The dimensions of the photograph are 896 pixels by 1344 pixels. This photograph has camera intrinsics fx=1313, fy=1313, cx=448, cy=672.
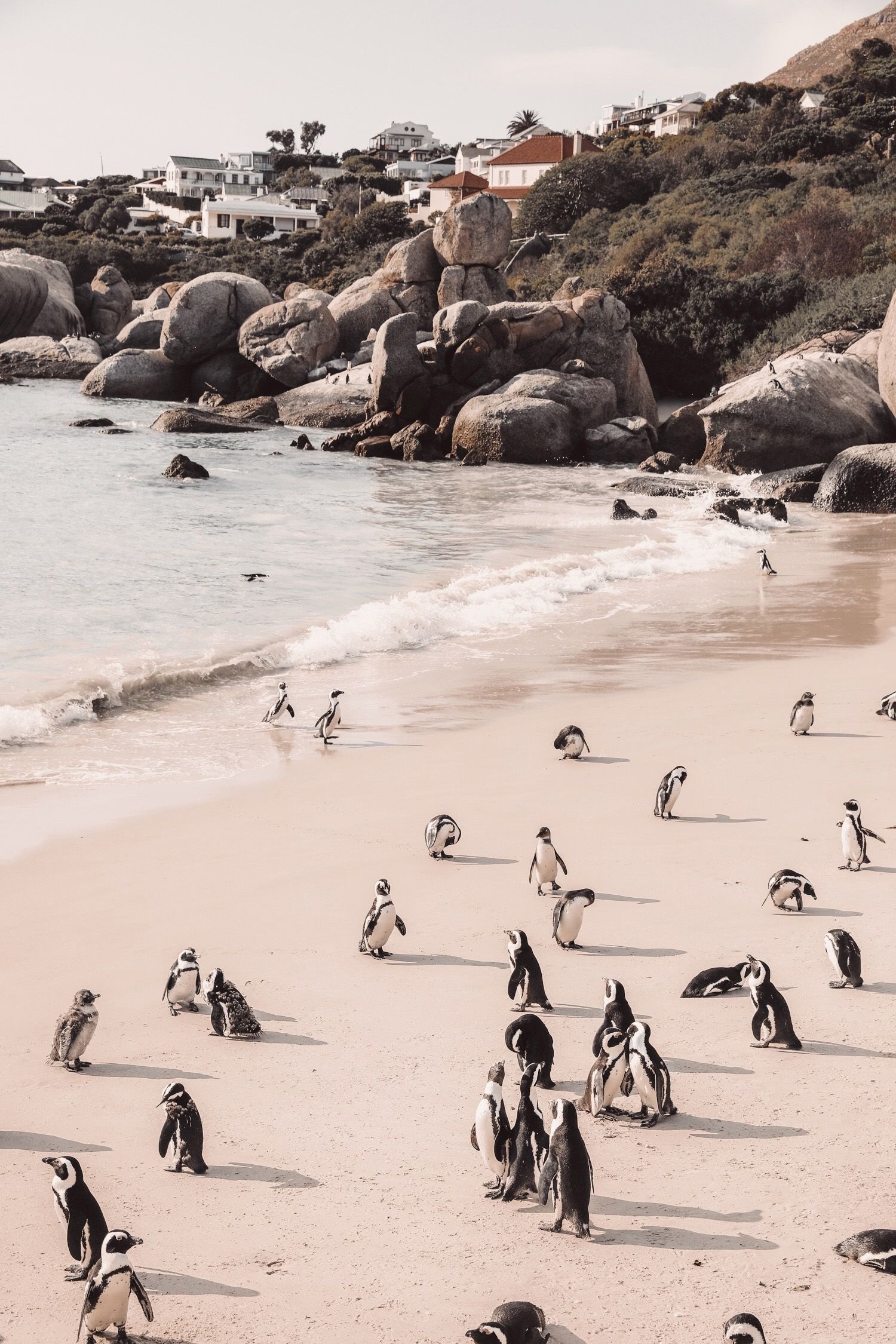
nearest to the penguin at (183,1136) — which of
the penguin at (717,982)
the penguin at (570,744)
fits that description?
the penguin at (717,982)

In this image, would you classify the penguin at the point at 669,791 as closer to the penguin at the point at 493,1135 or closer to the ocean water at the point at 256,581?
the ocean water at the point at 256,581

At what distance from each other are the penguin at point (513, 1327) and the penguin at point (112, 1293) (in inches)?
38.6

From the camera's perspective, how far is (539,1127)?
14.7 ft

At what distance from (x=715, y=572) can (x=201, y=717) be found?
9.32m

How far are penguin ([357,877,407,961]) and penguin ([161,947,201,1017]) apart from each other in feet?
2.81

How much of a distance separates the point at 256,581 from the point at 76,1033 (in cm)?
1279

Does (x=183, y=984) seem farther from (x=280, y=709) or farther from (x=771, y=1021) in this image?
(x=280, y=709)

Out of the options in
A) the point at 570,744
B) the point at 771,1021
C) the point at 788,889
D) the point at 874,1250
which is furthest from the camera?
the point at 570,744

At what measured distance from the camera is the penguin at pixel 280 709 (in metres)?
11.2

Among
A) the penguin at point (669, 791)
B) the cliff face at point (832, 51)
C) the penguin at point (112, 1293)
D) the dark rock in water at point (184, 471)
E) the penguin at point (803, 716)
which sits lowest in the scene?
the penguin at point (112, 1293)

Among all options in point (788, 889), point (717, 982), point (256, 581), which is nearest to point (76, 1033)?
point (717, 982)

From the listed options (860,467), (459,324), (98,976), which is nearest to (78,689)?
(98,976)

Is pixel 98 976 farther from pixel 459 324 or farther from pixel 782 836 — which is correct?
pixel 459 324

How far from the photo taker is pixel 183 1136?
15.1 ft
